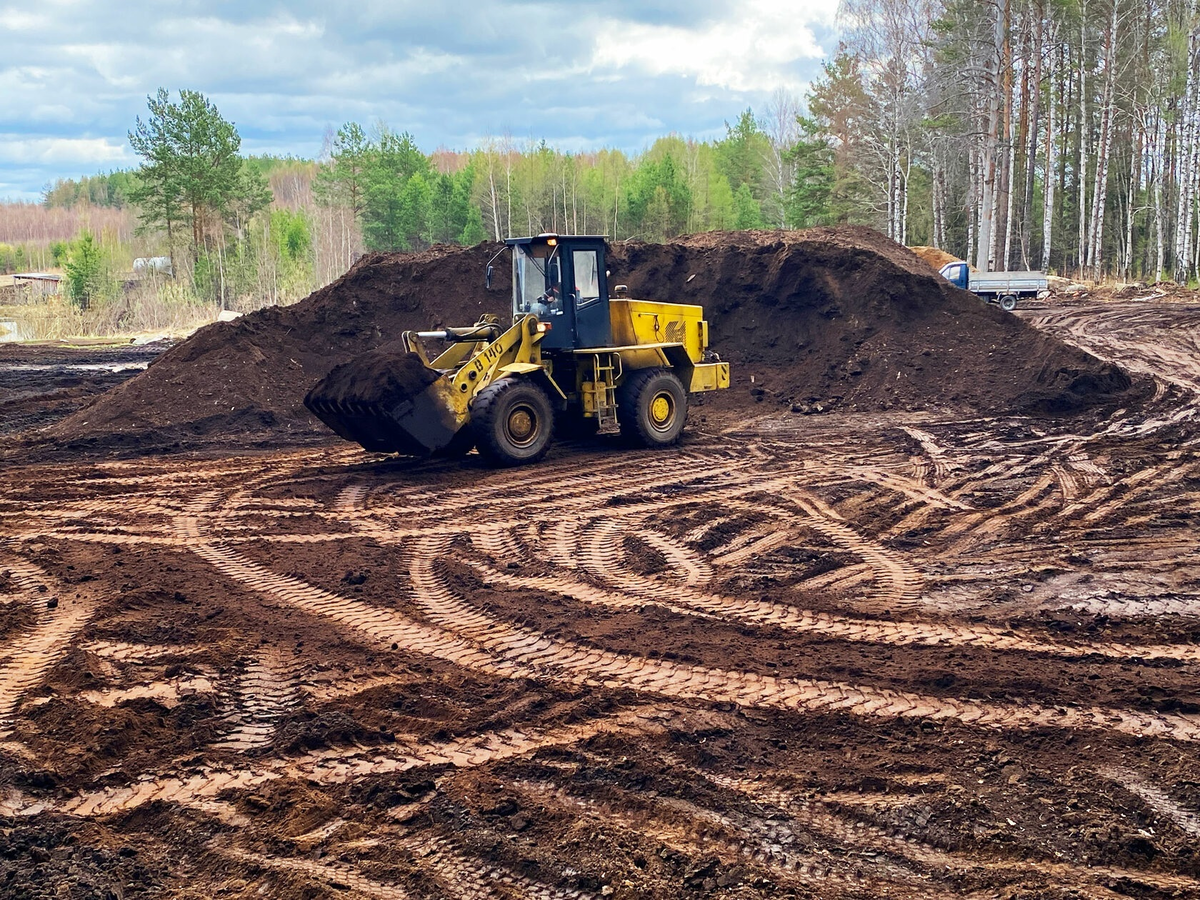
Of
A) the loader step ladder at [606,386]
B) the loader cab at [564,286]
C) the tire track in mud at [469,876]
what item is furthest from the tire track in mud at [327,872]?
the loader step ladder at [606,386]

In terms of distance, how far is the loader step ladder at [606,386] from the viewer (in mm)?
12484

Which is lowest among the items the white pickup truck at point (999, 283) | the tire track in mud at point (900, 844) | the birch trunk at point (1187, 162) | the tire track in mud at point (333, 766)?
the tire track in mud at point (900, 844)

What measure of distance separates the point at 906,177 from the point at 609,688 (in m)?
37.5

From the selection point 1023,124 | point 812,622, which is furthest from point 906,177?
point 812,622

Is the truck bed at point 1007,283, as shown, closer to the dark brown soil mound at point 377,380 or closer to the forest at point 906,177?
the forest at point 906,177

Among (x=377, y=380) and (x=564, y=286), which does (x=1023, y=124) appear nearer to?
(x=564, y=286)

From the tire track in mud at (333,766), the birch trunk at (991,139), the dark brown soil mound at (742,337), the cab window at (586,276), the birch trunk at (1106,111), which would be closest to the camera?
the tire track in mud at (333,766)

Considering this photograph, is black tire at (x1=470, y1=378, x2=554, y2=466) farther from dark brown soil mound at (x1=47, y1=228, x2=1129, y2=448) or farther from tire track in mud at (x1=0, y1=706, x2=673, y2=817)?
tire track in mud at (x1=0, y1=706, x2=673, y2=817)

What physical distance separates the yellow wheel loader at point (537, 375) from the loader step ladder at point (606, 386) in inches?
0.6

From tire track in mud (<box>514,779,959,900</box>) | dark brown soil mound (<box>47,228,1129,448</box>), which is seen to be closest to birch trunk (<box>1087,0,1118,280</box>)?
dark brown soil mound (<box>47,228,1129,448</box>)

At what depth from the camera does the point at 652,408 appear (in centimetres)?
1291

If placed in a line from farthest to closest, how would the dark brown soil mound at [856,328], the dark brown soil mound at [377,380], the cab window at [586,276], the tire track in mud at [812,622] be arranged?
the dark brown soil mound at [856,328], the cab window at [586,276], the dark brown soil mound at [377,380], the tire track in mud at [812,622]

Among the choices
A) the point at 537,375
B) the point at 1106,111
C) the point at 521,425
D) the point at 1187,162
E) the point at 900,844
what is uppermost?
the point at 1106,111

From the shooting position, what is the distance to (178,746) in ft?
15.9
